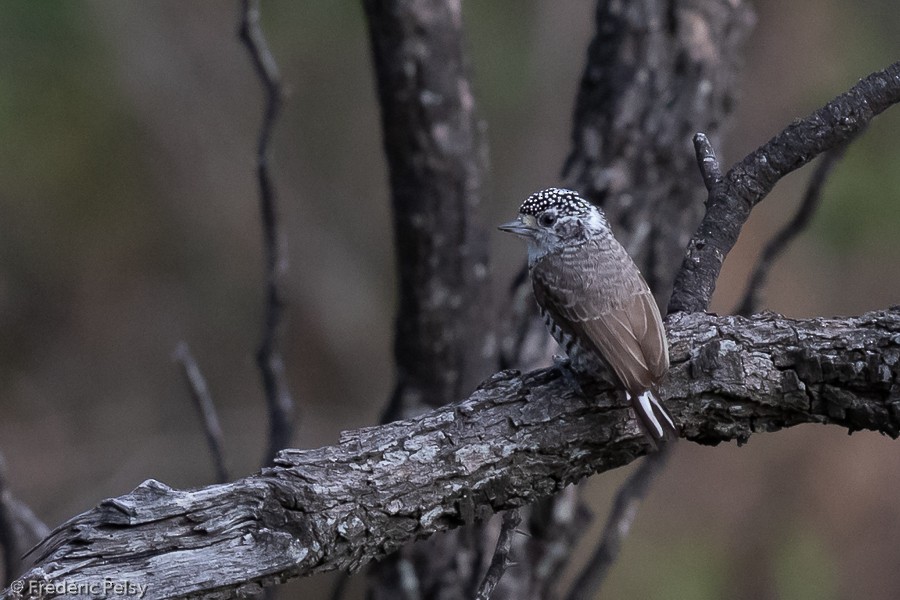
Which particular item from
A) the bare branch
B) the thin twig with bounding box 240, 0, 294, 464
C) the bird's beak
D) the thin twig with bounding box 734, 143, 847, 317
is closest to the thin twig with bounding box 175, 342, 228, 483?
the thin twig with bounding box 240, 0, 294, 464

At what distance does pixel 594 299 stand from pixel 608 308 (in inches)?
2.8

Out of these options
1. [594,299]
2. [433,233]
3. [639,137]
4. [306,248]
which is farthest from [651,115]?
[306,248]

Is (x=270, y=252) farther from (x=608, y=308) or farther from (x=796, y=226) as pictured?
(x=796, y=226)

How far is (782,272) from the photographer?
358 inches

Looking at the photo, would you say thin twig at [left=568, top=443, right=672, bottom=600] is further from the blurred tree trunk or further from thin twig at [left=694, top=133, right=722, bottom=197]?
thin twig at [left=694, top=133, right=722, bottom=197]

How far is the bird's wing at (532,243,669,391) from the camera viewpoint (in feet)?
9.86

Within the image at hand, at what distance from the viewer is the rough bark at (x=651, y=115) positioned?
15.6 feet

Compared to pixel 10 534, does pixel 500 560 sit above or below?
below

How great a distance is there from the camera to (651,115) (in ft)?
15.6

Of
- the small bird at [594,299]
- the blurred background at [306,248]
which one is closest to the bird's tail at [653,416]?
the small bird at [594,299]

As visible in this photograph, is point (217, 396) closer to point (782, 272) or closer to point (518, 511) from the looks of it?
point (782, 272)

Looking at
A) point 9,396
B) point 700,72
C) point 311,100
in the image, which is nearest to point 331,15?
point 311,100

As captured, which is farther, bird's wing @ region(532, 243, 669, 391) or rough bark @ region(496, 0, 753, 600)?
rough bark @ region(496, 0, 753, 600)

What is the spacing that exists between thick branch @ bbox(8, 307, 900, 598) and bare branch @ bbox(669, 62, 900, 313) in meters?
0.41
